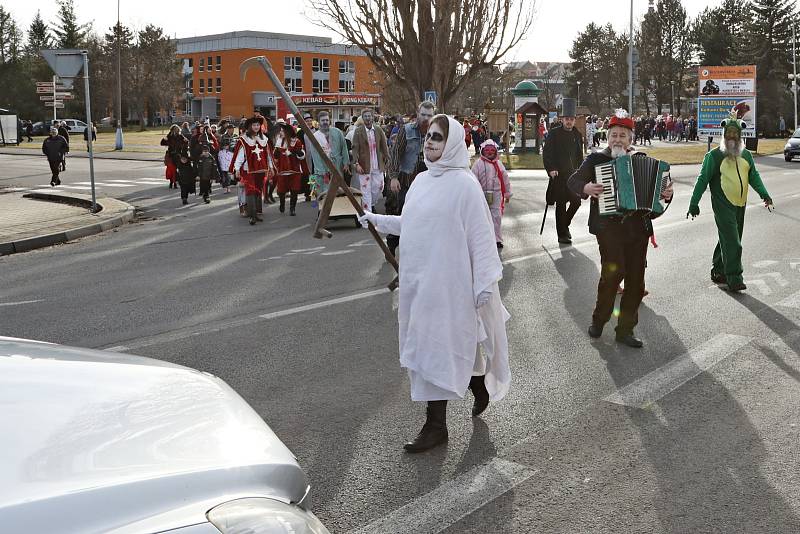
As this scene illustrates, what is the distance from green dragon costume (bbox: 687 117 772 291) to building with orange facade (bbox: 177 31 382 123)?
10300 centimetres

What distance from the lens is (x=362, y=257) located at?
12141 millimetres

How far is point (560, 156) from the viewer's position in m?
13.4

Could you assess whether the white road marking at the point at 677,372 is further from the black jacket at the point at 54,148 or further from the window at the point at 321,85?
the window at the point at 321,85

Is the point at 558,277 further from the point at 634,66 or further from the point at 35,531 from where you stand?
the point at 634,66

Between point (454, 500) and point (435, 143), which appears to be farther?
point (435, 143)

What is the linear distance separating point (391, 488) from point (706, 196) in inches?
739

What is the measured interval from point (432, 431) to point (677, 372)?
234cm

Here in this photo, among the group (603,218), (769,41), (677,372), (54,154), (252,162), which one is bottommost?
(677,372)

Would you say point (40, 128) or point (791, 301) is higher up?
point (40, 128)

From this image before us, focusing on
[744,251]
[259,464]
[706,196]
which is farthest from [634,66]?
[259,464]

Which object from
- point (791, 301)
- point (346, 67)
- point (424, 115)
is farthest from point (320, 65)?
point (791, 301)

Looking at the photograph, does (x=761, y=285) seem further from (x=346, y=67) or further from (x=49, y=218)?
(x=346, y=67)

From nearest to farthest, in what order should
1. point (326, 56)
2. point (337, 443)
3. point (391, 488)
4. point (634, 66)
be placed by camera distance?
point (391, 488)
point (337, 443)
point (634, 66)
point (326, 56)

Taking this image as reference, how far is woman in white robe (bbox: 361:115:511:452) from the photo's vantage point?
4.84 metres
